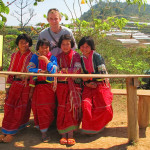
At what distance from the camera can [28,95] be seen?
353cm

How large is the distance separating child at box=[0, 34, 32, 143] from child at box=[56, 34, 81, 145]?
525mm

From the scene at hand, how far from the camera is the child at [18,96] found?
11.3 feet

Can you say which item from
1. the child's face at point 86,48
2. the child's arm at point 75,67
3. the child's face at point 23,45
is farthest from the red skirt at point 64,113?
the child's face at point 23,45

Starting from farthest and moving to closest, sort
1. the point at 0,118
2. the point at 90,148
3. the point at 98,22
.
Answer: the point at 98,22
the point at 0,118
the point at 90,148

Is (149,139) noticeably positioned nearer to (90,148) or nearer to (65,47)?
(90,148)

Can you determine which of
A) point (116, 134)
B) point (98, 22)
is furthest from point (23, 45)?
point (98, 22)

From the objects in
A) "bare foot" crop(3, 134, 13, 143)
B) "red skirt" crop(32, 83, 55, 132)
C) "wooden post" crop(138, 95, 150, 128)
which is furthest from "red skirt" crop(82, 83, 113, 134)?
"bare foot" crop(3, 134, 13, 143)

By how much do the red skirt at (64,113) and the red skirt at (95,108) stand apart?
0.18 metres

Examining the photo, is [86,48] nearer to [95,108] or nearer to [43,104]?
[95,108]

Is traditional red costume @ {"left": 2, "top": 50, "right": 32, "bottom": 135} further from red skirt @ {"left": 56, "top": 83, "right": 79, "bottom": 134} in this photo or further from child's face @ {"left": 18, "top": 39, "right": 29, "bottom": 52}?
red skirt @ {"left": 56, "top": 83, "right": 79, "bottom": 134}

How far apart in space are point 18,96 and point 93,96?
118 cm

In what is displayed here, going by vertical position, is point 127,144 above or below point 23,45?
below

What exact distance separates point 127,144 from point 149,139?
1.41 feet

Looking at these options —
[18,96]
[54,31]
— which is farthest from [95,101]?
[54,31]
